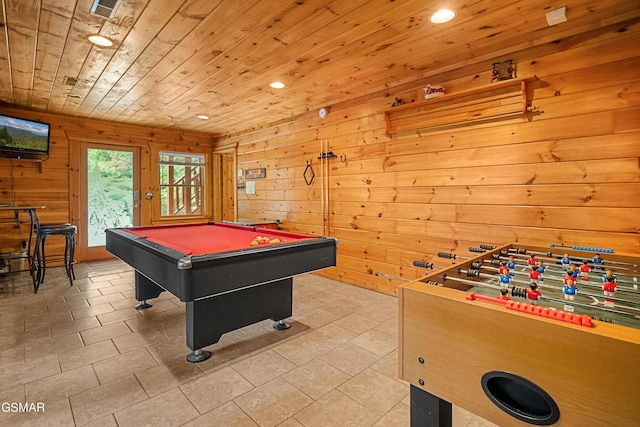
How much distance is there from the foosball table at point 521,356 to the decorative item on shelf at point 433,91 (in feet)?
7.35

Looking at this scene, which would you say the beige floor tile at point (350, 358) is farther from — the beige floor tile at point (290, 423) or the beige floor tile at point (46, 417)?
the beige floor tile at point (46, 417)

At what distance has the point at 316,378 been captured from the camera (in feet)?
6.43

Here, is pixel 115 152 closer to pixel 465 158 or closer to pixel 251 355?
pixel 251 355

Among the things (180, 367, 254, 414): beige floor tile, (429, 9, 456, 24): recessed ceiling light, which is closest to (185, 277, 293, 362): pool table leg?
(180, 367, 254, 414): beige floor tile

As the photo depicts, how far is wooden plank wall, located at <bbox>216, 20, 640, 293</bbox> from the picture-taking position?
2.14m

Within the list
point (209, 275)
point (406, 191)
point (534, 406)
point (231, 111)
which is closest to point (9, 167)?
point (231, 111)

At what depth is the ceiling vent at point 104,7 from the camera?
75.4 inches

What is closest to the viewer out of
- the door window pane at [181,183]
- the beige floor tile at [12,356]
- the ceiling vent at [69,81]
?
the beige floor tile at [12,356]

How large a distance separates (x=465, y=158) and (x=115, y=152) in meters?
5.60

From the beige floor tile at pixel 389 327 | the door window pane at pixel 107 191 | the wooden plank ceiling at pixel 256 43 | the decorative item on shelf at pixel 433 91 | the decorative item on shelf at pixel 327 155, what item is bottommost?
the beige floor tile at pixel 389 327

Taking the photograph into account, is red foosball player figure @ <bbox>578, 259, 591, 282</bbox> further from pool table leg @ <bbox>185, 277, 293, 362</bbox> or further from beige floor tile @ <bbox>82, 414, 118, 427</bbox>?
beige floor tile @ <bbox>82, 414, 118, 427</bbox>

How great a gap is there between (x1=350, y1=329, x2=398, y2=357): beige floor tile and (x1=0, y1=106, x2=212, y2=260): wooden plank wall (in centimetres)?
487

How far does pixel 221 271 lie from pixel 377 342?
4.51 feet

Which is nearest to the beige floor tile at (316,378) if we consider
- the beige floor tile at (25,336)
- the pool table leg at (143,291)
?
the pool table leg at (143,291)
